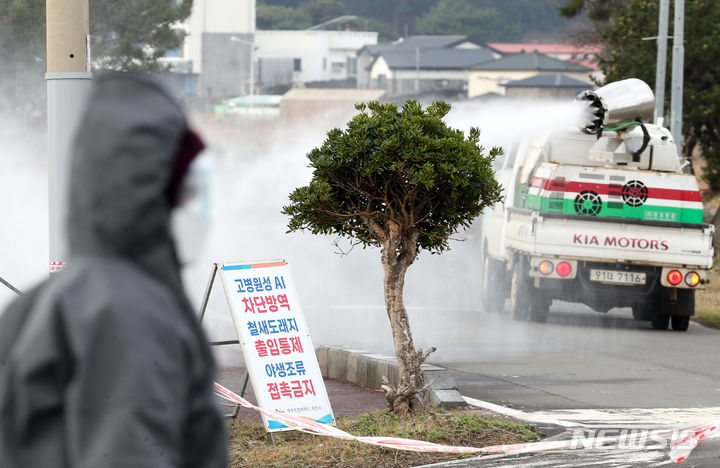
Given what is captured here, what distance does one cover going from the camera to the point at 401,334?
359 inches

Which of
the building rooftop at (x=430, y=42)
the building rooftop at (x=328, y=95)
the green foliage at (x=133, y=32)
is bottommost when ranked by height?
the building rooftop at (x=328, y=95)

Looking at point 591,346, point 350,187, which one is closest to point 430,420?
point 350,187

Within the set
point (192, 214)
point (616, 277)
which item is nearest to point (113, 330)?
point (192, 214)

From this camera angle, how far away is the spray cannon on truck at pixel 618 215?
16.0 metres

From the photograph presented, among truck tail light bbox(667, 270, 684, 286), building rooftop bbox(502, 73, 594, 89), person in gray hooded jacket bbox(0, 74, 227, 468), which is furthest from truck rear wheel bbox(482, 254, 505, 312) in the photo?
building rooftop bbox(502, 73, 594, 89)

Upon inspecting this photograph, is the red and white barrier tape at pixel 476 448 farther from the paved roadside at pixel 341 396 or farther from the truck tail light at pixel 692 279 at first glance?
the truck tail light at pixel 692 279

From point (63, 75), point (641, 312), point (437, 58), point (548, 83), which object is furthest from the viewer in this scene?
point (437, 58)

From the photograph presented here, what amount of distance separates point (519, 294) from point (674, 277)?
2109 millimetres

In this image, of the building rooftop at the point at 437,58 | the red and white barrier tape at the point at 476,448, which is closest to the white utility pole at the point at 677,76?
the red and white barrier tape at the point at 476,448

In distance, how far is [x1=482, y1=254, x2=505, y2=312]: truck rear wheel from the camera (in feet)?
61.2

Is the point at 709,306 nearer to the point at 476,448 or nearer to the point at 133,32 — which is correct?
the point at 476,448

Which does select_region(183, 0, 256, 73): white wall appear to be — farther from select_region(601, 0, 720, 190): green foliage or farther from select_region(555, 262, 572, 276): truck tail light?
select_region(555, 262, 572, 276): truck tail light

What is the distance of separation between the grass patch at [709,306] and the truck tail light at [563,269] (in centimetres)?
230

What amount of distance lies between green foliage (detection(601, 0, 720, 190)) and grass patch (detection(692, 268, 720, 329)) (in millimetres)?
7366
